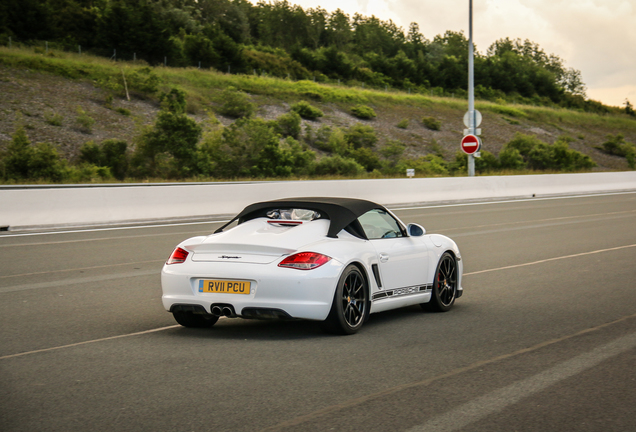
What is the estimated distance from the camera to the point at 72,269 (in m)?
11.7

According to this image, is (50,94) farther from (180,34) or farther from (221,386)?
(221,386)

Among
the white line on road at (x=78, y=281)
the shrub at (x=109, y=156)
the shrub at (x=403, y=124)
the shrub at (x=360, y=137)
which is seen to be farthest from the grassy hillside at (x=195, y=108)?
the white line on road at (x=78, y=281)

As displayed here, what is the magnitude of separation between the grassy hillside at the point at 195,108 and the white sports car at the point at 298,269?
38.7 metres

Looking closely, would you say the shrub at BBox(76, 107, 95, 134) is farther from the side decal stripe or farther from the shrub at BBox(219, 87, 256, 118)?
the side decal stripe

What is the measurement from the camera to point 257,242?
688 centimetres

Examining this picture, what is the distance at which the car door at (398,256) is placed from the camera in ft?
24.6

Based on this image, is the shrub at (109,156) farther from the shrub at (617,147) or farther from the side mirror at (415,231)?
the shrub at (617,147)

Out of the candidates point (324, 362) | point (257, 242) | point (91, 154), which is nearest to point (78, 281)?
point (257, 242)

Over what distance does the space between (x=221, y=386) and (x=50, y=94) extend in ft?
168

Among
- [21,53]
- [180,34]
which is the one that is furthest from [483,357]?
[180,34]

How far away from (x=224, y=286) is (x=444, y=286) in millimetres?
2809

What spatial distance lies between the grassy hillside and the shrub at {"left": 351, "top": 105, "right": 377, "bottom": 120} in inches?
25.1

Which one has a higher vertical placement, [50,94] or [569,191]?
[50,94]

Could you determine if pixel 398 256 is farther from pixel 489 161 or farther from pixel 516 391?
pixel 489 161
